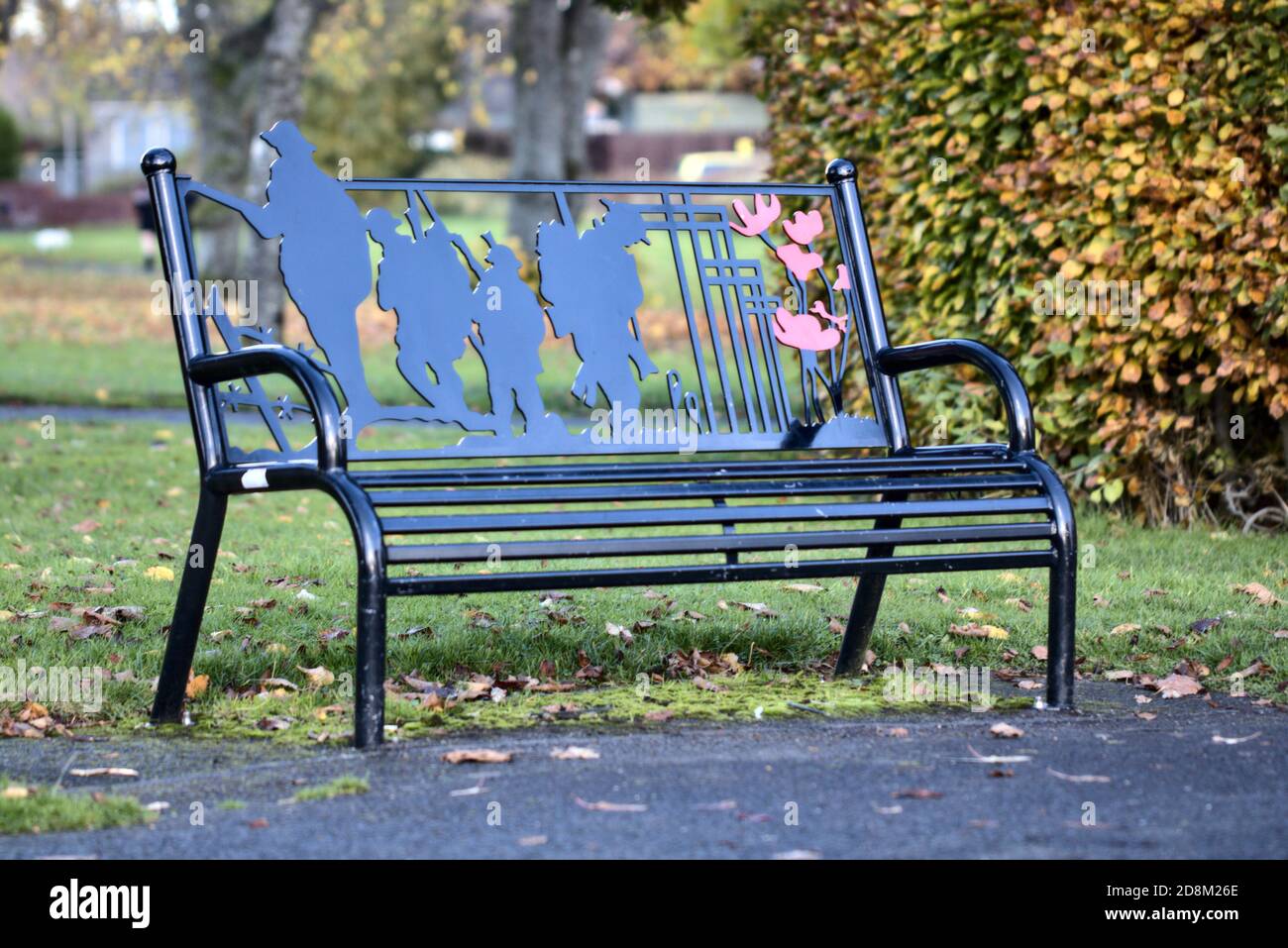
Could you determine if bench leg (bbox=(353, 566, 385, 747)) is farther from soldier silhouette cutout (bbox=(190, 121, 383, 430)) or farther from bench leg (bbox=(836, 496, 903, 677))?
bench leg (bbox=(836, 496, 903, 677))

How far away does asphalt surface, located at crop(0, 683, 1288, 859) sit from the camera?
3.06m

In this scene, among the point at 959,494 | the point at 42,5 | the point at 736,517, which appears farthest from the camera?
the point at 42,5

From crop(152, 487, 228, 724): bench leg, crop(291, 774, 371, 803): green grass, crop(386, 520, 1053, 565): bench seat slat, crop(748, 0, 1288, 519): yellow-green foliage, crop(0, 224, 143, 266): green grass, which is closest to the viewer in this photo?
crop(291, 774, 371, 803): green grass

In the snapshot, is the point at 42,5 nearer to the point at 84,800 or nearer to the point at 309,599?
the point at 309,599

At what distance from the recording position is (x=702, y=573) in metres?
3.80

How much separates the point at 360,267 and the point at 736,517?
1.19m

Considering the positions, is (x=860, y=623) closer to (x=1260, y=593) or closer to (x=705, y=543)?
(x=705, y=543)

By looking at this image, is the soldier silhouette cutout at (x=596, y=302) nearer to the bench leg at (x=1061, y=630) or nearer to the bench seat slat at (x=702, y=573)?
the bench seat slat at (x=702, y=573)

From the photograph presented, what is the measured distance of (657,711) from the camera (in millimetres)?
4125

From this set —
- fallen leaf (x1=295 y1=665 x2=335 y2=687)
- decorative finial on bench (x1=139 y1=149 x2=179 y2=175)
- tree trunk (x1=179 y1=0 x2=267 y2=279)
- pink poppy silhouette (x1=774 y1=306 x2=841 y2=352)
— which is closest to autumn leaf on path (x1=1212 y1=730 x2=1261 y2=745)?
pink poppy silhouette (x1=774 y1=306 x2=841 y2=352)

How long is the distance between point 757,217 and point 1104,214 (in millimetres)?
2221

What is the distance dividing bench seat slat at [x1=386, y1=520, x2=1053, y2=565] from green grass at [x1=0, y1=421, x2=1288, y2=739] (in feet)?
1.57

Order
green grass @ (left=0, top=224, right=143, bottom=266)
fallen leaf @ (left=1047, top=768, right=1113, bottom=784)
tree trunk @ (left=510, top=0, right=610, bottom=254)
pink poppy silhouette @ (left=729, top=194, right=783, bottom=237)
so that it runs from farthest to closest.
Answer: green grass @ (left=0, top=224, right=143, bottom=266) < tree trunk @ (left=510, top=0, right=610, bottom=254) < pink poppy silhouette @ (left=729, top=194, right=783, bottom=237) < fallen leaf @ (left=1047, top=768, right=1113, bottom=784)
